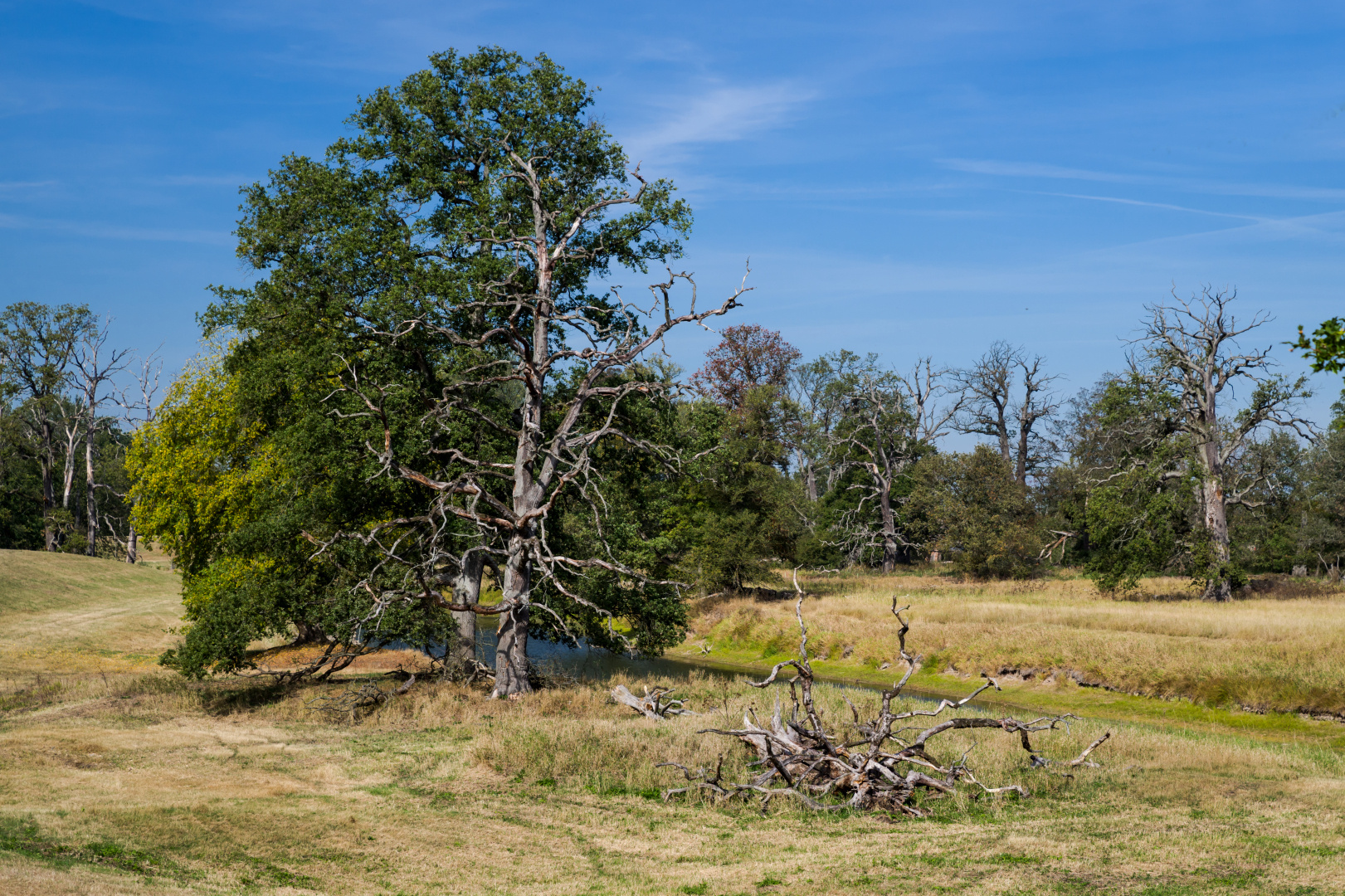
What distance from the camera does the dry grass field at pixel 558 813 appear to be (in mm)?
10547

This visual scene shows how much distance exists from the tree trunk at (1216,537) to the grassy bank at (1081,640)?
4.96ft

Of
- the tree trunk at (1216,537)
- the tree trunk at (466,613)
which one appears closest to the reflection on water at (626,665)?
the tree trunk at (466,613)

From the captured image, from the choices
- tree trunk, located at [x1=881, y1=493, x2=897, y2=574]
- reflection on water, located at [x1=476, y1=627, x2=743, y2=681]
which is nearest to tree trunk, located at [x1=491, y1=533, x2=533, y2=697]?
reflection on water, located at [x1=476, y1=627, x2=743, y2=681]

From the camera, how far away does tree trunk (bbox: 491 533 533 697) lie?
949 inches

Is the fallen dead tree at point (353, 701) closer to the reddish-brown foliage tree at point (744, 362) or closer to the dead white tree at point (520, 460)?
the dead white tree at point (520, 460)

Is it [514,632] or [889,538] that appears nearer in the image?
[514,632]

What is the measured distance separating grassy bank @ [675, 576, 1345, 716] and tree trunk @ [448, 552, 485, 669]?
11836 millimetres

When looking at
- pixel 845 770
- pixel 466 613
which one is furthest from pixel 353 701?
pixel 845 770

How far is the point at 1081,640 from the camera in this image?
3183cm

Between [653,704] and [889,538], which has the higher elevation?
[889,538]

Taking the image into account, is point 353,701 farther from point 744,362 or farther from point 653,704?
point 744,362

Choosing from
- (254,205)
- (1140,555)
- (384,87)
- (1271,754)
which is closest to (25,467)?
(254,205)

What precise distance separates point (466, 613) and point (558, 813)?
13662mm

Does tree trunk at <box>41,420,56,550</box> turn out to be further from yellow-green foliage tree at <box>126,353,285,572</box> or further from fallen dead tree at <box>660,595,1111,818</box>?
fallen dead tree at <box>660,595,1111,818</box>
